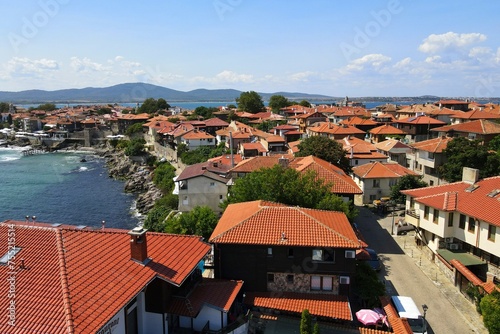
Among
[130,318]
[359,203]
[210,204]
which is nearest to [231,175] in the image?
[210,204]

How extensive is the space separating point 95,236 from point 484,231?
20194 mm

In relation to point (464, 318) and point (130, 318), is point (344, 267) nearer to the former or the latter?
point (464, 318)

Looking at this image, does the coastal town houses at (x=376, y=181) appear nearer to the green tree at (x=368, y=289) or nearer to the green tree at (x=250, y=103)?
the green tree at (x=368, y=289)

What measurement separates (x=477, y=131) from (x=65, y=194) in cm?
5385

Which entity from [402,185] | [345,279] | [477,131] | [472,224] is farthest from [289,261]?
[477,131]

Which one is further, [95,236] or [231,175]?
[231,175]

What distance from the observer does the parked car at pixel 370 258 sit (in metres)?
22.3

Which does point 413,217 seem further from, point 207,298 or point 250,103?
point 250,103

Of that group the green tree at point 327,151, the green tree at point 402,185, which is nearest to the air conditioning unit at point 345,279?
the green tree at point 402,185

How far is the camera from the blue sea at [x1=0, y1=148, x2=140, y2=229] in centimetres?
4494

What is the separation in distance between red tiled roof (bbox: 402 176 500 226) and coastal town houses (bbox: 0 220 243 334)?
1434 cm

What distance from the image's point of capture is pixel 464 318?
18.2 meters

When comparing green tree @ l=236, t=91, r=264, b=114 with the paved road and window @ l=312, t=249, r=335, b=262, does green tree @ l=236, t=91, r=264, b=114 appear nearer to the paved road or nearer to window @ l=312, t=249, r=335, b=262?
the paved road

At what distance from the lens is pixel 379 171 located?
38.7 metres
